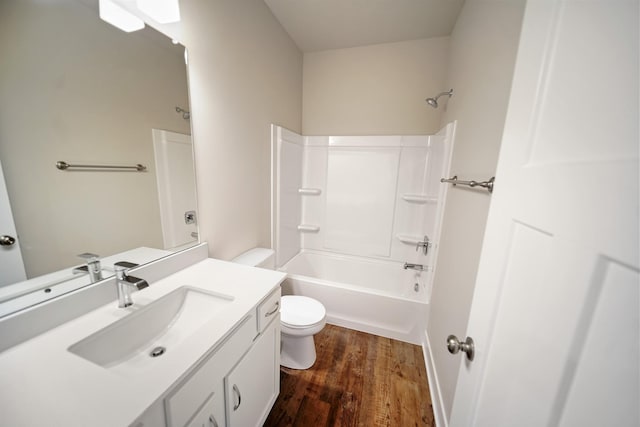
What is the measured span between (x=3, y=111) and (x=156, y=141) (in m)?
0.46

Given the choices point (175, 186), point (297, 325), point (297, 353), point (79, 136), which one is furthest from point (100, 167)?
point (297, 353)

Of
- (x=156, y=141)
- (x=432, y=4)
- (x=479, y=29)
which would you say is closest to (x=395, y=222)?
(x=479, y=29)

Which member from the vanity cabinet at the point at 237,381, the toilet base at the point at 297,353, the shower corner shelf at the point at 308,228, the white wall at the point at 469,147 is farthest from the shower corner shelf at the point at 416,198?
the vanity cabinet at the point at 237,381

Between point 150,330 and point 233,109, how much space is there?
1320mm

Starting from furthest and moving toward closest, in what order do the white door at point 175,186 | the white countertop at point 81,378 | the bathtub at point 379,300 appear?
the bathtub at point 379,300 → the white door at point 175,186 → the white countertop at point 81,378

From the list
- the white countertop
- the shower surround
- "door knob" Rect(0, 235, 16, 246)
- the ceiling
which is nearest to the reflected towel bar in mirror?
"door knob" Rect(0, 235, 16, 246)

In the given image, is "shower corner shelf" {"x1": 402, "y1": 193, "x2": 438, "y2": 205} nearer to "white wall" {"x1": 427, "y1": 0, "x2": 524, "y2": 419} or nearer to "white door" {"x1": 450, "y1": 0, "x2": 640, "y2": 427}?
"white wall" {"x1": 427, "y1": 0, "x2": 524, "y2": 419}

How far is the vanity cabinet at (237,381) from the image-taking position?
26.8 inches

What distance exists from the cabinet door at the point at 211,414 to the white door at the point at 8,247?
742mm

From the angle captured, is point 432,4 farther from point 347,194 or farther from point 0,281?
point 0,281

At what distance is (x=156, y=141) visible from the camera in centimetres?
111

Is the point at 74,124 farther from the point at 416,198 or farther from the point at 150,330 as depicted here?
the point at 416,198

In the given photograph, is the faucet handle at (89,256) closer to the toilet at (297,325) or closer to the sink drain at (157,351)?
the sink drain at (157,351)

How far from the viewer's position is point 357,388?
153 centimetres
